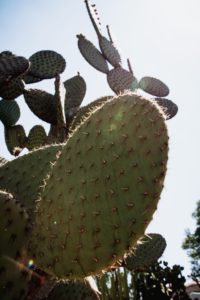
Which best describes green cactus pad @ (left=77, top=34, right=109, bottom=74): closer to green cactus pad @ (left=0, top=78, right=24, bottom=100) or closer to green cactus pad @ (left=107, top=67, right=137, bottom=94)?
green cactus pad @ (left=107, top=67, right=137, bottom=94)

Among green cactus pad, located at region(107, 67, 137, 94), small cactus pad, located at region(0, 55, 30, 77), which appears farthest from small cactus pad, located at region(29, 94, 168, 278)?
green cactus pad, located at region(107, 67, 137, 94)

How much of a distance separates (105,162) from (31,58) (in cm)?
274

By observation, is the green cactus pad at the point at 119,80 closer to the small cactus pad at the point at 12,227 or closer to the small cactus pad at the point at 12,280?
the small cactus pad at the point at 12,227

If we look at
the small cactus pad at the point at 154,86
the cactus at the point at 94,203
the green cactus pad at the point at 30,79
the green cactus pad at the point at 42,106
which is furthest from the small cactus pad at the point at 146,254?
the cactus at the point at 94,203

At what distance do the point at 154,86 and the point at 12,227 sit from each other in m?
3.16

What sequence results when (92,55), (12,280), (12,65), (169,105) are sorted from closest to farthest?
(12,280)
(12,65)
(169,105)
(92,55)

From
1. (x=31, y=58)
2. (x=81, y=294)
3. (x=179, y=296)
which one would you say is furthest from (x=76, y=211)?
(x=179, y=296)

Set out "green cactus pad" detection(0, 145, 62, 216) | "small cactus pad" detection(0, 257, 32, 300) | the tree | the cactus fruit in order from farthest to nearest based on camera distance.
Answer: the tree
the cactus fruit
"green cactus pad" detection(0, 145, 62, 216)
"small cactus pad" detection(0, 257, 32, 300)

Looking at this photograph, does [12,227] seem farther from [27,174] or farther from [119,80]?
[119,80]

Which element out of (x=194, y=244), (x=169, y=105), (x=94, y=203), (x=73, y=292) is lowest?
(x=194, y=244)

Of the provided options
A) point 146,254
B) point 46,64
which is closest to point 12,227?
point 146,254

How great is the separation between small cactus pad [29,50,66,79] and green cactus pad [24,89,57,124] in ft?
1.03

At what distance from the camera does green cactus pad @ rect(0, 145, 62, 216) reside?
1.83m

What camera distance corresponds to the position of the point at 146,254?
358 cm
